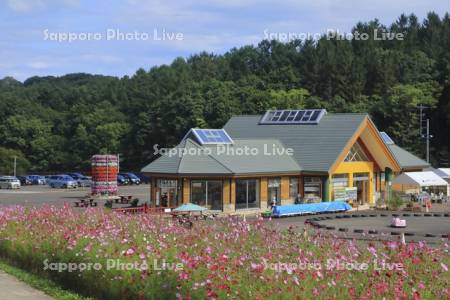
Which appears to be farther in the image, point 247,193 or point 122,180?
point 122,180

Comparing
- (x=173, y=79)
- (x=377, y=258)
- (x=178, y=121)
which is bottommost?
(x=377, y=258)

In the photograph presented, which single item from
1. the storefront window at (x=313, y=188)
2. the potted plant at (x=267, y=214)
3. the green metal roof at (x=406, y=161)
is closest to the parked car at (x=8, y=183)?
the storefront window at (x=313, y=188)

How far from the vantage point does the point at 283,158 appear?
142 ft

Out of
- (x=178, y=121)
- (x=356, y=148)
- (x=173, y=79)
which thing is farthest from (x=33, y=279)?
(x=173, y=79)

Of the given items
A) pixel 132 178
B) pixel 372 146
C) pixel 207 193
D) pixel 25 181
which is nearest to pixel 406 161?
pixel 372 146

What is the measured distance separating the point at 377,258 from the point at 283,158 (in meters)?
32.3

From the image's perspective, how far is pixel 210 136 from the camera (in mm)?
41938

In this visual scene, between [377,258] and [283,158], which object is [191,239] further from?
[283,158]

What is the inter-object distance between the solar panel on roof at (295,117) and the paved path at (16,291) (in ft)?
114

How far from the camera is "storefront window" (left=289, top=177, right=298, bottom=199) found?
139 feet

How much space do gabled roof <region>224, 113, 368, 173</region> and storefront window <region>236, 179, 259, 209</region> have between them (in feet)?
13.7

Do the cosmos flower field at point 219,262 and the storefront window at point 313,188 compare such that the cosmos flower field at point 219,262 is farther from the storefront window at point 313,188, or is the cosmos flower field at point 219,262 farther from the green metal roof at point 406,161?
the green metal roof at point 406,161

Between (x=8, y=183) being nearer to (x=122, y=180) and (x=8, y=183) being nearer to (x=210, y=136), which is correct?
(x=122, y=180)

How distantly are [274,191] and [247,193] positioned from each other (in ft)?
8.15
